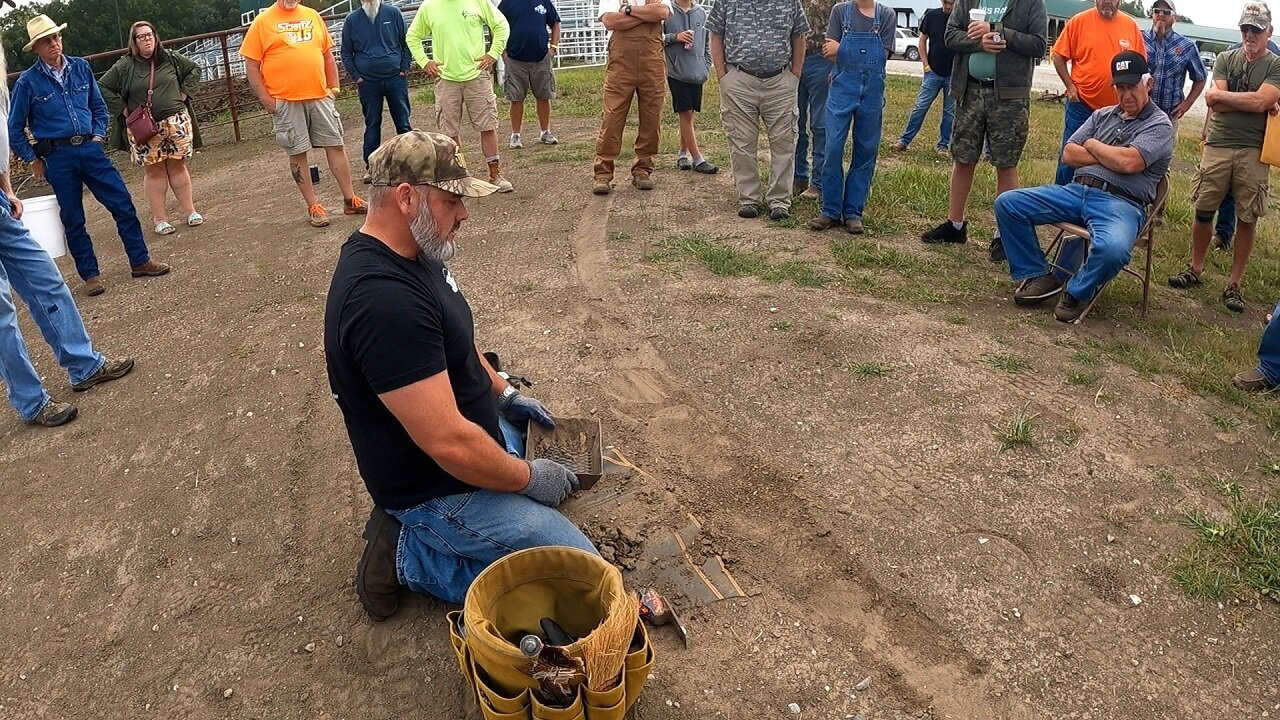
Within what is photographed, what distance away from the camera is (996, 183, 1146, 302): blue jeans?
479 centimetres

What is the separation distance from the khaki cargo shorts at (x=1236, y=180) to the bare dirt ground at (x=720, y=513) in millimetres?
1604

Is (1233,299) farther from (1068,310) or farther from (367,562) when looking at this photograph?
(367,562)

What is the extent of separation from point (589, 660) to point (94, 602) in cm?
219

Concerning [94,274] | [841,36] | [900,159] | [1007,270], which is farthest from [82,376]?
[900,159]

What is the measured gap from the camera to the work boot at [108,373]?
4.72 metres

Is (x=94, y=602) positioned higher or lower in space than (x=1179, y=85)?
lower

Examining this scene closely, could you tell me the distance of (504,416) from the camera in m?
3.39

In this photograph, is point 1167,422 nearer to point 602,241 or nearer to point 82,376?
point 602,241

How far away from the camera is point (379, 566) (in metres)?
2.84

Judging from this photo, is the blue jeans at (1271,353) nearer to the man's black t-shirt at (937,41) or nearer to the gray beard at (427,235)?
the gray beard at (427,235)

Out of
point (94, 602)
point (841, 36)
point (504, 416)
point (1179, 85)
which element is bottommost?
point (94, 602)

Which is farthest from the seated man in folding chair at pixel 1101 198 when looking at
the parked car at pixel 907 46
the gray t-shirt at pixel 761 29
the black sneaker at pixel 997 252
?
the parked car at pixel 907 46

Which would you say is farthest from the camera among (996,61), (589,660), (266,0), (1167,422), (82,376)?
(266,0)

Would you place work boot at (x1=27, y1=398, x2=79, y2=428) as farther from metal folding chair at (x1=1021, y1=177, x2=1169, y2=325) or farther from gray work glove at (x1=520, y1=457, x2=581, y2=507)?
metal folding chair at (x1=1021, y1=177, x2=1169, y2=325)
